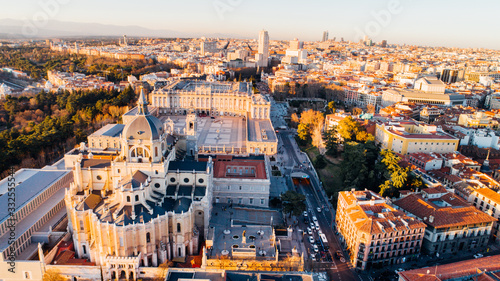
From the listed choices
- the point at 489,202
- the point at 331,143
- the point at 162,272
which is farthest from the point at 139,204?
the point at 489,202

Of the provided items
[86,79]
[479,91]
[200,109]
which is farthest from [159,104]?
[479,91]

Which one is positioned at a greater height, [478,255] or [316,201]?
[478,255]

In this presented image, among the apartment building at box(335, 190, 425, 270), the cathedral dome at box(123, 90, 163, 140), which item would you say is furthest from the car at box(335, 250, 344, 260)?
the cathedral dome at box(123, 90, 163, 140)

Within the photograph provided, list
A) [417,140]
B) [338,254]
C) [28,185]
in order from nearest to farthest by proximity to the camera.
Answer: [338,254]
[28,185]
[417,140]

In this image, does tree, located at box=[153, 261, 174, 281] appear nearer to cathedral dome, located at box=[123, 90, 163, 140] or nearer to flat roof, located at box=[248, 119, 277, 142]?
cathedral dome, located at box=[123, 90, 163, 140]

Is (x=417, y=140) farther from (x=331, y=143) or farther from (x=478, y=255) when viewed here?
(x=478, y=255)

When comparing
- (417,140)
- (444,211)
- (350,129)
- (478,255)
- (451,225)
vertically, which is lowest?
(478,255)

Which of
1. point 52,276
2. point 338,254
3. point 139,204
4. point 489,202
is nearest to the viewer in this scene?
point 52,276

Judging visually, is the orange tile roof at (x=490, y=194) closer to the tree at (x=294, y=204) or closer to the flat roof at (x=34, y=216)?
the tree at (x=294, y=204)

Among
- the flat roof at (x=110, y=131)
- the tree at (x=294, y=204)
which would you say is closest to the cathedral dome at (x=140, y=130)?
the tree at (x=294, y=204)
